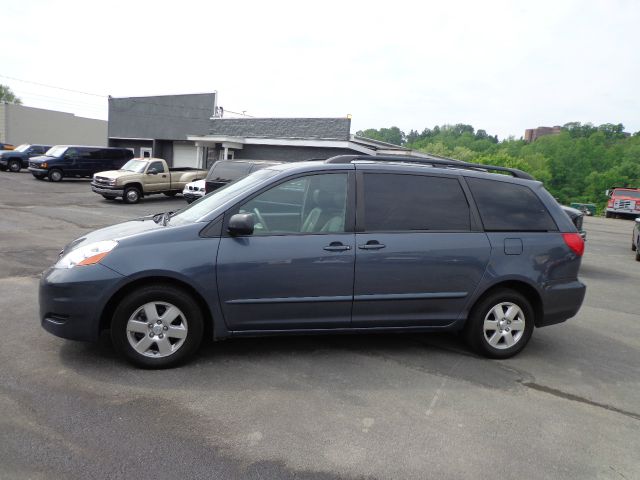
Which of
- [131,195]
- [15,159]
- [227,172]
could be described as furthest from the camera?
[15,159]

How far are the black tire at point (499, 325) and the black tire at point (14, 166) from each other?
109ft

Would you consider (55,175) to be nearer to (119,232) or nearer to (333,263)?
(119,232)

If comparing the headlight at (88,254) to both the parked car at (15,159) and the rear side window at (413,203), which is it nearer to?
the rear side window at (413,203)

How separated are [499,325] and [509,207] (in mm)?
1127

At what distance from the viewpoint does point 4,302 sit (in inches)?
211

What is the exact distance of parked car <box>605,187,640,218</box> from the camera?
3331 cm

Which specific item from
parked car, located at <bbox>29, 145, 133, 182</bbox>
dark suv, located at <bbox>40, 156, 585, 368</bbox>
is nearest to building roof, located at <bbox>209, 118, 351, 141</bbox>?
parked car, located at <bbox>29, 145, 133, 182</bbox>

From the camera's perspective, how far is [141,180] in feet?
62.1

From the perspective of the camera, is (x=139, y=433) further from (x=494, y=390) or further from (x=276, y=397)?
(x=494, y=390)

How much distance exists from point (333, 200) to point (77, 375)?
2471mm

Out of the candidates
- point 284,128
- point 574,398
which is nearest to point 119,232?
point 574,398

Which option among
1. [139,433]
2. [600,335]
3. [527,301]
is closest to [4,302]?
[139,433]

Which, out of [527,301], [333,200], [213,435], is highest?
[333,200]

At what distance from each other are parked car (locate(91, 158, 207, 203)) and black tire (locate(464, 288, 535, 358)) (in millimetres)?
16601
